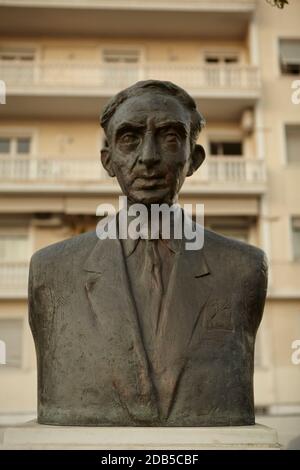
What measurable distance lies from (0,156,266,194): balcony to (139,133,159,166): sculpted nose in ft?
34.9

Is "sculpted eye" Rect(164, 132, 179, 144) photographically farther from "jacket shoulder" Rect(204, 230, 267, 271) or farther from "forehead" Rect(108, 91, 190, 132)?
"jacket shoulder" Rect(204, 230, 267, 271)

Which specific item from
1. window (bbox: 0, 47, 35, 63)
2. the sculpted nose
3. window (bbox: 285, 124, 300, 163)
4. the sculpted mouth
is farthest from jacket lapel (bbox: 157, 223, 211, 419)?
window (bbox: 0, 47, 35, 63)

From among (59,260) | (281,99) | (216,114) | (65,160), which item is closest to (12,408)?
(65,160)

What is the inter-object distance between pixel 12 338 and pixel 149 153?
1170 cm

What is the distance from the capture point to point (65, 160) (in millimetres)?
13445

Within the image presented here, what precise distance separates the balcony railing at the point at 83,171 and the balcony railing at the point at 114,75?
1.76m

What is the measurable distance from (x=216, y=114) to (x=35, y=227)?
520 cm

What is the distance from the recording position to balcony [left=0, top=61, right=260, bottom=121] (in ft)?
45.5

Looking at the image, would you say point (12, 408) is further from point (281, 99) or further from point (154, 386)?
point (154, 386)

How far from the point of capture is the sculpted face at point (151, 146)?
92.3 inches

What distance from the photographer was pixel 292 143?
14438 mm

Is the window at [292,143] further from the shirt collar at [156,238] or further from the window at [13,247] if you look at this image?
the shirt collar at [156,238]

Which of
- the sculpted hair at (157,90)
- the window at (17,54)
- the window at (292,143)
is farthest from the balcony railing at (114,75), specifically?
the sculpted hair at (157,90)

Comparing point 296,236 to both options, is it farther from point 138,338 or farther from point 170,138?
point 138,338
